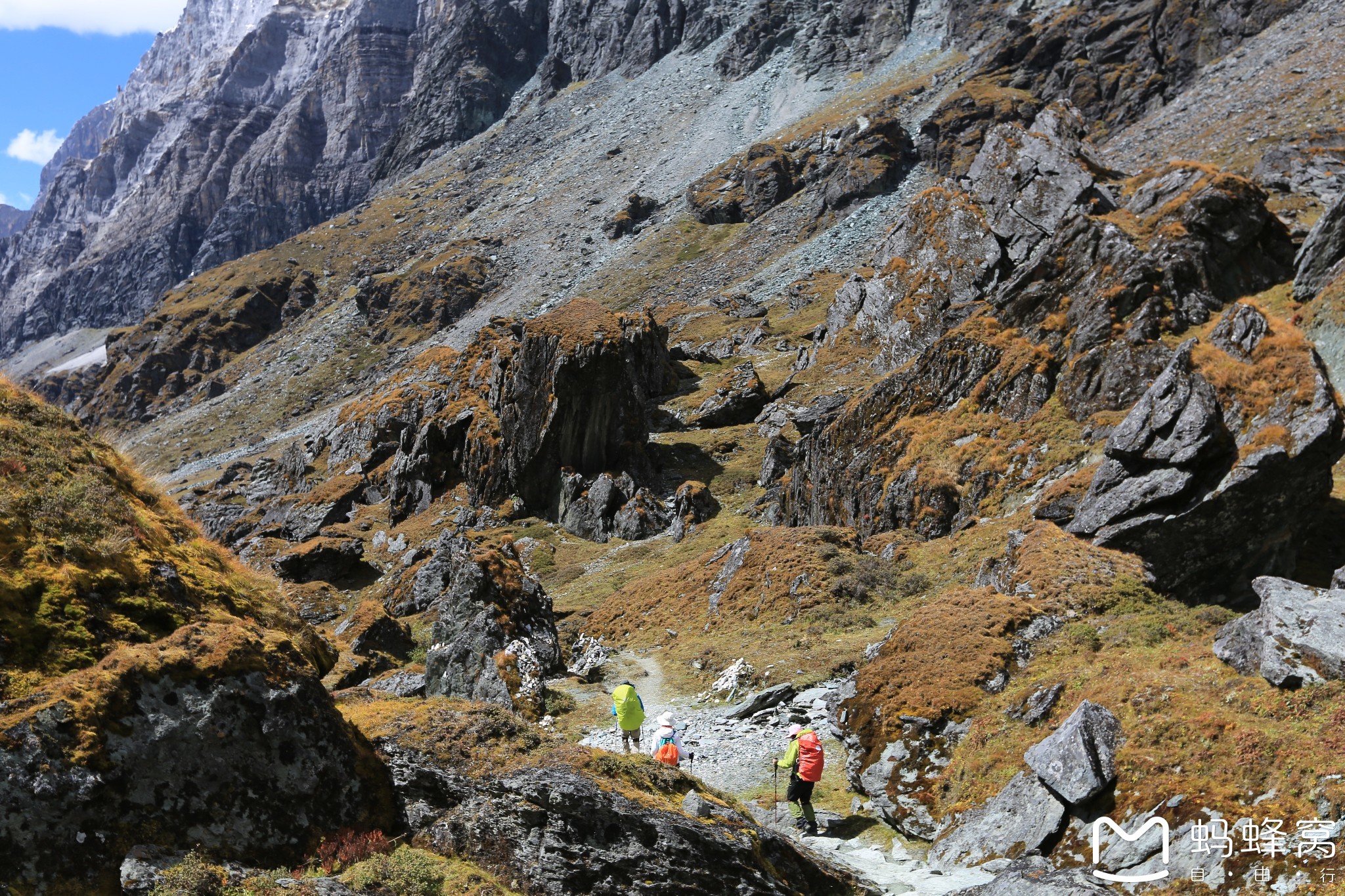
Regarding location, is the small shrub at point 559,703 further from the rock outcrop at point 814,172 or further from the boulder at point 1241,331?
the rock outcrop at point 814,172

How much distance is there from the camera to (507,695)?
19.3m

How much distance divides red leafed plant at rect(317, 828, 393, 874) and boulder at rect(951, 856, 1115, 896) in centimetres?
670

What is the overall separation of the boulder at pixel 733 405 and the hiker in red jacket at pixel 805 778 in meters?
45.9

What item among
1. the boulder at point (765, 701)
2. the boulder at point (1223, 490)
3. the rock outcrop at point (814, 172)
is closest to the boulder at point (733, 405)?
the boulder at point (765, 701)

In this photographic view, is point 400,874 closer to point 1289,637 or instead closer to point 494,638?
point 1289,637

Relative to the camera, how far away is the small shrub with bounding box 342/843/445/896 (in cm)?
727

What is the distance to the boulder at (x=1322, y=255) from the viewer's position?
22578 mm

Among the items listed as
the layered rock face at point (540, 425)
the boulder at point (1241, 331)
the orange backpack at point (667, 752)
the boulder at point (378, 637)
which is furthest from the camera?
the layered rock face at point (540, 425)

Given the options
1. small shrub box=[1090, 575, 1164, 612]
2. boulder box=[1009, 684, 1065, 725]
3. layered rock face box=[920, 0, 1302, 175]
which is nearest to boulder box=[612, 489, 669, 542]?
small shrub box=[1090, 575, 1164, 612]

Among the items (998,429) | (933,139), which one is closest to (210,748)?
(998,429)

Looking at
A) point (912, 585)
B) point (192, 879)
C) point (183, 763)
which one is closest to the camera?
point (192, 879)

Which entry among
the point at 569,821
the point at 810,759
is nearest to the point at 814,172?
the point at 810,759

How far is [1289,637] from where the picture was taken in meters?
10.6

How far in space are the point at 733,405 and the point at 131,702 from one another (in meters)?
53.8
